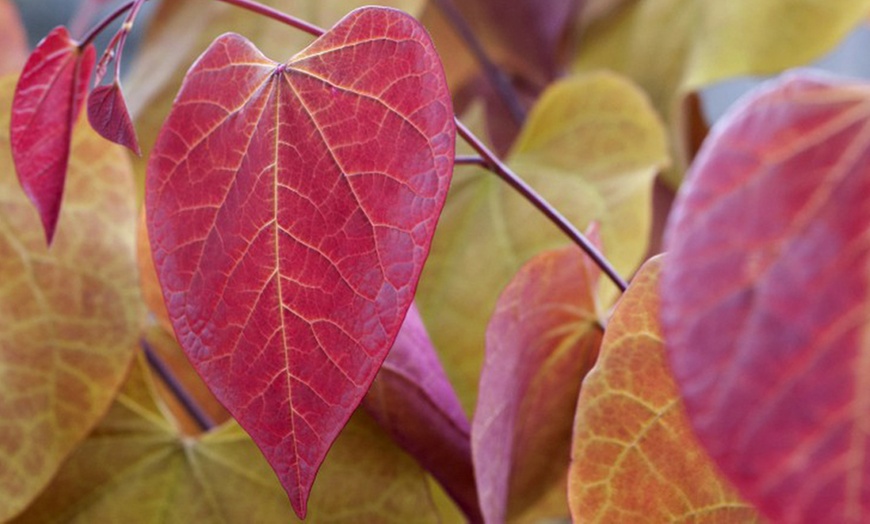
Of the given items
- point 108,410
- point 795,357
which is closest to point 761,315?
point 795,357

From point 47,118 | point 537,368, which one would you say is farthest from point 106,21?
point 537,368

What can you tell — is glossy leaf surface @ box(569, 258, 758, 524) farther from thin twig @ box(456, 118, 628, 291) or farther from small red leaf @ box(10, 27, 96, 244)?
small red leaf @ box(10, 27, 96, 244)

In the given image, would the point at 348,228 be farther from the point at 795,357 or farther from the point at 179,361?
the point at 179,361

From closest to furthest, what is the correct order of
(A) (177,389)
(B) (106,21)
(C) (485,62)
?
(B) (106,21) < (A) (177,389) < (C) (485,62)

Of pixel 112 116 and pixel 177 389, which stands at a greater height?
pixel 112 116

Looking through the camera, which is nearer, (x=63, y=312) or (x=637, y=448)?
(x=637, y=448)

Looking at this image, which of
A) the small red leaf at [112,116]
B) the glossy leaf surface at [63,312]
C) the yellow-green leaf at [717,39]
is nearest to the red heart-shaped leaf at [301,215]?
the small red leaf at [112,116]

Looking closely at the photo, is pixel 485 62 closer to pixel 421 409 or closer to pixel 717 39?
pixel 717 39
